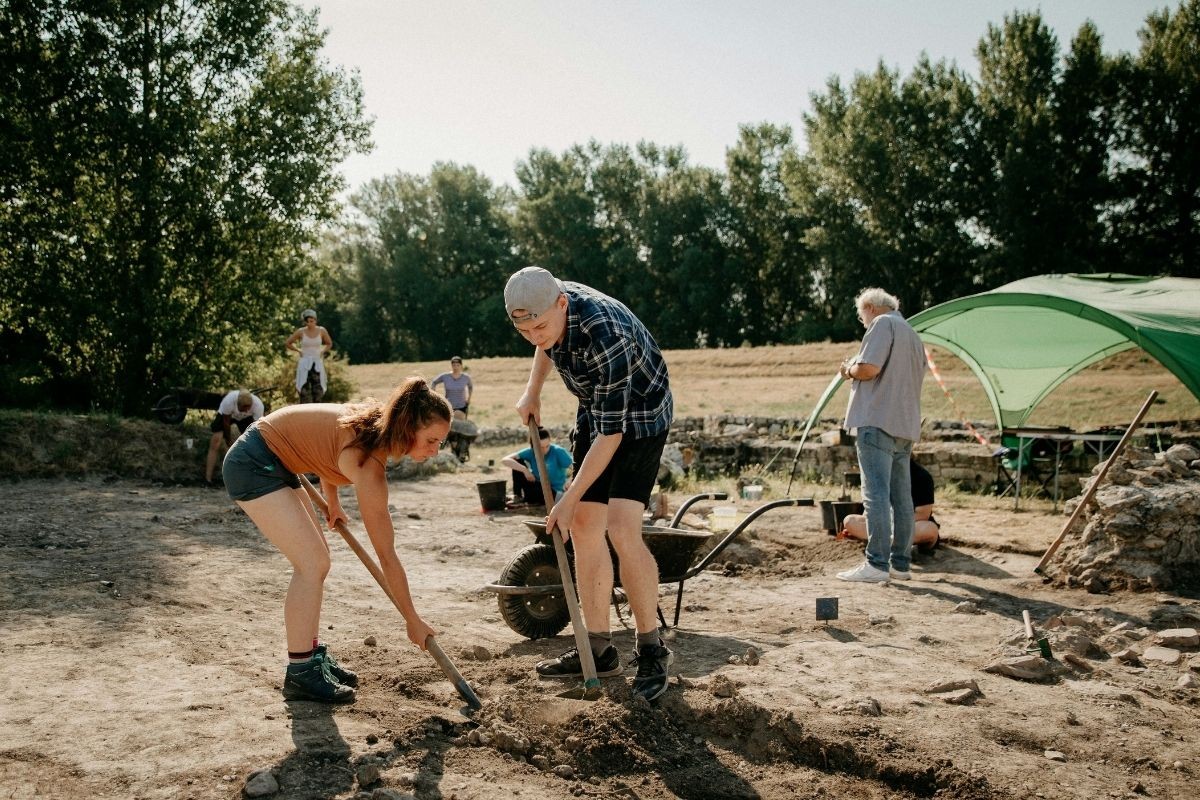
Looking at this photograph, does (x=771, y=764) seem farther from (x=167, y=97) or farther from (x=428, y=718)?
(x=167, y=97)

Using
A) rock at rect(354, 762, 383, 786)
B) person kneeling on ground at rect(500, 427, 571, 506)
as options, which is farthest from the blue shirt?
rock at rect(354, 762, 383, 786)

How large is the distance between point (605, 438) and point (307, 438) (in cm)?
111

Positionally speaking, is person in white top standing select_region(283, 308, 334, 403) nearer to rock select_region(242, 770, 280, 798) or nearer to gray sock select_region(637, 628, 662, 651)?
gray sock select_region(637, 628, 662, 651)

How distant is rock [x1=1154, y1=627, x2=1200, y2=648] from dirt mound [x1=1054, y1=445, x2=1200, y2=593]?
126 centimetres

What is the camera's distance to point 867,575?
5.93 metres

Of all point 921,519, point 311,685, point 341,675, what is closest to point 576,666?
point 341,675

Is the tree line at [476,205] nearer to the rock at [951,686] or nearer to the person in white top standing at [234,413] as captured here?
the person in white top standing at [234,413]

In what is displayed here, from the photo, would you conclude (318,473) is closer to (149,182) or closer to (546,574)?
(546,574)

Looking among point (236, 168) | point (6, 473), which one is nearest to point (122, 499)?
point (6, 473)

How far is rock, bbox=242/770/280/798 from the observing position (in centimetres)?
273

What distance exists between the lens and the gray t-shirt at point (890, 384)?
5941 mm

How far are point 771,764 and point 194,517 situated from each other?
636 cm

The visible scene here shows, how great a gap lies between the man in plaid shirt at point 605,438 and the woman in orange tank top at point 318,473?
512 mm

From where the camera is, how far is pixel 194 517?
26.5 ft
